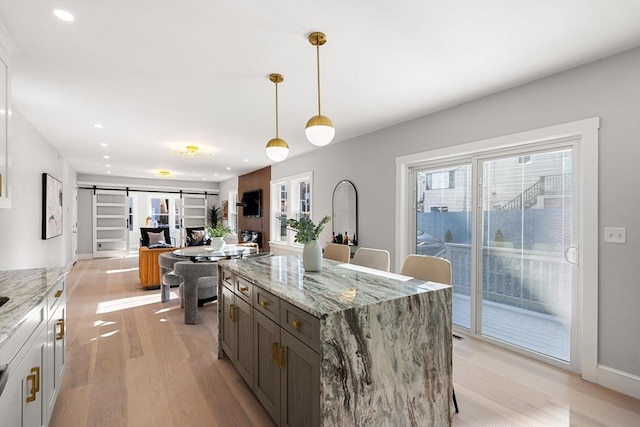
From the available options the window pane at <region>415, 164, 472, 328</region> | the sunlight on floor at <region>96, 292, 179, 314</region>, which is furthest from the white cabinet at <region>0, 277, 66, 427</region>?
the window pane at <region>415, 164, 472, 328</region>

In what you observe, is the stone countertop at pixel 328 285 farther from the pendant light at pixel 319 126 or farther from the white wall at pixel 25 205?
the white wall at pixel 25 205

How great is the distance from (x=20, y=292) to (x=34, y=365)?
16.5 inches

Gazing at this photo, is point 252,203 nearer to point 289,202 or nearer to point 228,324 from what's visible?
point 289,202

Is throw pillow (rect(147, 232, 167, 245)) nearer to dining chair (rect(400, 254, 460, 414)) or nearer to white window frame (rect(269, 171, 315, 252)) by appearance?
white window frame (rect(269, 171, 315, 252))

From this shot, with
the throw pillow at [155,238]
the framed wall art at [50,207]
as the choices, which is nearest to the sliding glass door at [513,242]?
the framed wall art at [50,207]

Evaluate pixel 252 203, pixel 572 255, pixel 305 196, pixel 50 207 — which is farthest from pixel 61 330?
pixel 252 203

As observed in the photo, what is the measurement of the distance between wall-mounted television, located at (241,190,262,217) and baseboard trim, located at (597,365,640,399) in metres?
6.59

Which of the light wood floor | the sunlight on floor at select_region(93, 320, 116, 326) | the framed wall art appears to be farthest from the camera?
the framed wall art

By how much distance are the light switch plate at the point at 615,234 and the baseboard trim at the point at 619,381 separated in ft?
3.18

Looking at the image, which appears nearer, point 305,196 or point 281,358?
point 281,358

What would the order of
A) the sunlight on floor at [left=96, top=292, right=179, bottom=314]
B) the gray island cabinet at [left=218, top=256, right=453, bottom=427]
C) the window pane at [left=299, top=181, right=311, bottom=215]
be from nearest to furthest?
1. the gray island cabinet at [left=218, top=256, right=453, bottom=427]
2. the sunlight on floor at [left=96, top=292, right=179, bottom=314]
3. the window pane at [left=299, top=181, right=311, bottom=215]

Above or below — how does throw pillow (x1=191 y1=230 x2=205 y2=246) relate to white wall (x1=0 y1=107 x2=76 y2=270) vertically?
below

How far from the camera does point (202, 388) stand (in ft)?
7.79

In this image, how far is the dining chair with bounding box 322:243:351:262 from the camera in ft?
10.3
